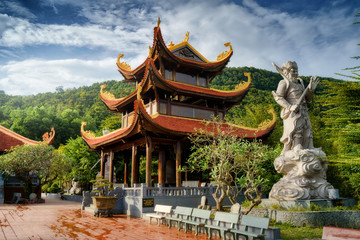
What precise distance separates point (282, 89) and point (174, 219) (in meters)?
6.63

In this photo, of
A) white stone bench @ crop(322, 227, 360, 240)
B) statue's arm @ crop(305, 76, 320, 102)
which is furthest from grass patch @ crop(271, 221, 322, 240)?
statue's arm @ crop(305, 76, 320, 102)

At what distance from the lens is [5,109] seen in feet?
252

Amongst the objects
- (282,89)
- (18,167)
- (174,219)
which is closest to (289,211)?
(174,219)

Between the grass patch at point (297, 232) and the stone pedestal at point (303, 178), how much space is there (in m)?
1.35

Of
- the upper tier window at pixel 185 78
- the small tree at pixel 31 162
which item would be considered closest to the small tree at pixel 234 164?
the upper tier window at pixel 185 78

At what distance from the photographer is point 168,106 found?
1783 centimetres

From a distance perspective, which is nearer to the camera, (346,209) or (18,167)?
(346,209)

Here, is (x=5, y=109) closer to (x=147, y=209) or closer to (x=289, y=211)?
(x=147, y=209)

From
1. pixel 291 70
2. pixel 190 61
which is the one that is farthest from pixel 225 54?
pixel 291 70

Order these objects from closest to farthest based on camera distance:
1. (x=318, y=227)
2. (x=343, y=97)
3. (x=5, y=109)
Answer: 1. (x=343, y=97)
2. (x=318, y=227)
3. (x=5, y=109)

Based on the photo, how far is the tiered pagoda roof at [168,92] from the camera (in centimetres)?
1507

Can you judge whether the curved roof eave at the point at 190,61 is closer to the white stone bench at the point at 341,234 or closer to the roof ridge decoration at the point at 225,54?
the roof ridge decoration at the point at 225,54

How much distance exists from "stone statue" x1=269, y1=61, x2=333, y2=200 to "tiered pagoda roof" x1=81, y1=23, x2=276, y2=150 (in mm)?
3630

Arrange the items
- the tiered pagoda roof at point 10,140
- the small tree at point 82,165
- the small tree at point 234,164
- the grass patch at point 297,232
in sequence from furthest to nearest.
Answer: the small tree at point 82,165 → the tiered pagoda roof at point 10,140 → the small tree at point 234,164 → the grass patch at point 297,232
